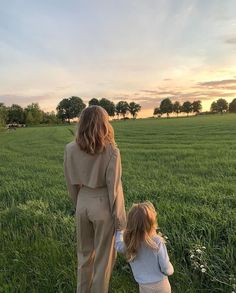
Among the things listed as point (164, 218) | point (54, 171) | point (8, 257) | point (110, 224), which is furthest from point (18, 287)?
point (54, 171)

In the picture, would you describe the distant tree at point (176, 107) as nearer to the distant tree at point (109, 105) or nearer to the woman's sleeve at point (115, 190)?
the distant tree at point (109, 105)

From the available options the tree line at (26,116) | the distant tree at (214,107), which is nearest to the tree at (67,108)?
the tree line at (26,116)

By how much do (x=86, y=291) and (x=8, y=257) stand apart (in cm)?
188

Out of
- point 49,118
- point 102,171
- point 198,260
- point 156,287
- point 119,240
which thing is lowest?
point 49,118

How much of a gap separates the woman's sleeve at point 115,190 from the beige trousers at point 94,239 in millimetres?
99

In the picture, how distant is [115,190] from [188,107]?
172 meters

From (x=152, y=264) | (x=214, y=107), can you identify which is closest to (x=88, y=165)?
(x=152, y=264)

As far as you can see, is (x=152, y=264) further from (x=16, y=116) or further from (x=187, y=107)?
(x=187, y=107)

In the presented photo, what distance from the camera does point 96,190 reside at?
3.91m

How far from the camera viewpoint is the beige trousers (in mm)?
3893

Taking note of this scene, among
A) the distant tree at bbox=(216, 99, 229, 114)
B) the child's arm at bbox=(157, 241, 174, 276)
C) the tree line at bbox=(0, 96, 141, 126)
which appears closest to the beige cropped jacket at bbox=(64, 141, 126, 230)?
the child's arm at bbox=(157, 241, 174, 276)

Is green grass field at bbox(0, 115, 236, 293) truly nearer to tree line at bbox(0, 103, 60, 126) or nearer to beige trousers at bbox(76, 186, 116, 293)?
beige trousers at bbox(76, 186, 116, 293)

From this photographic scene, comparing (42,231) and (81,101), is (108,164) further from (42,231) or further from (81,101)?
(81,101)

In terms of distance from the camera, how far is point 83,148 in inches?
148
